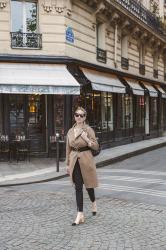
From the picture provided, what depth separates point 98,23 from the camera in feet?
73.9

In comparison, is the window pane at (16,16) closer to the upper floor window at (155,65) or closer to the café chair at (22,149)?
the café chair at (22,149)

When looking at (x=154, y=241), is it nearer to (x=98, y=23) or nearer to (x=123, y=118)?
(x=98, y=23)

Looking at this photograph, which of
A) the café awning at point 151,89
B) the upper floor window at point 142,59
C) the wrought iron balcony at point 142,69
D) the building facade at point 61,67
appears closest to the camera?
the building facade at point 61,67

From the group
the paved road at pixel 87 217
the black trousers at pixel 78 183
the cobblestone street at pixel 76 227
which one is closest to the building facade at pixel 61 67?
the paved road at pixel 87 217

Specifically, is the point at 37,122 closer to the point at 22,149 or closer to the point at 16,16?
the point at 22,149

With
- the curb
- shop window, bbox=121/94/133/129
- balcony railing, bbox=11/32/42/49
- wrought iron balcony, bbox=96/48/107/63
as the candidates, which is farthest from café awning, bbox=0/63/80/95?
shop window, bbox=121/94/133/129

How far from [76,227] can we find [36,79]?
33.0 feet

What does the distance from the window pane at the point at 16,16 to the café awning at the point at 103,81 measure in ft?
9.75

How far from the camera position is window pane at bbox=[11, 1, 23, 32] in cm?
1806

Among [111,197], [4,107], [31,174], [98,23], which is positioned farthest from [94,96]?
[111,197]

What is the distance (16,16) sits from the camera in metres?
18.2

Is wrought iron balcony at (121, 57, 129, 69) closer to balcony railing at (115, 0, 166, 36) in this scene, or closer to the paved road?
balcony railing at (115, 0, 166, 36)

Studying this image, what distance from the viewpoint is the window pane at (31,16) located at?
59.9ft

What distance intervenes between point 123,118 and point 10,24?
9372 mm
